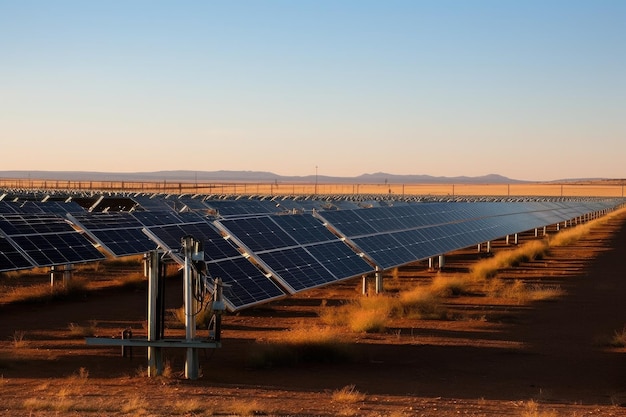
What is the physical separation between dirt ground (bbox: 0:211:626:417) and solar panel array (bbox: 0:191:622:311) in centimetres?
121

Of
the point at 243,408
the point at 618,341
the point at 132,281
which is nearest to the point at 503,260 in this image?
the point at 132,281

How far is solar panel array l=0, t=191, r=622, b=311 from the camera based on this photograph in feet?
66.7

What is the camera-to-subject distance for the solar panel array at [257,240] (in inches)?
800

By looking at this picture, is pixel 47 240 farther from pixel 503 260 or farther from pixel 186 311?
pixel 503 260

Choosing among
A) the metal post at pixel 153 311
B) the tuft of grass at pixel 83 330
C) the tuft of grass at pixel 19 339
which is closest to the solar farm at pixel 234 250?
the metal post at pixel 153 311

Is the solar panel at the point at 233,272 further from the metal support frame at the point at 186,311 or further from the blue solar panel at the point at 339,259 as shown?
the blue solar panel at the point at 339,259

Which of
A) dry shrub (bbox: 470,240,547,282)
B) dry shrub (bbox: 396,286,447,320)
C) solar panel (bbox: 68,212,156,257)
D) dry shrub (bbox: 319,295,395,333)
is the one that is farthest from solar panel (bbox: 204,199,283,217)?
dry shrub (bbox: 396,286,447,320)

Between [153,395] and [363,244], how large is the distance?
15.4 meters

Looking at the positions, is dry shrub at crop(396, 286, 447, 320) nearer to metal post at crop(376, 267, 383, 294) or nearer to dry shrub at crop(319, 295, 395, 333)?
dry shrub at crop(319, 295, 395, 333)

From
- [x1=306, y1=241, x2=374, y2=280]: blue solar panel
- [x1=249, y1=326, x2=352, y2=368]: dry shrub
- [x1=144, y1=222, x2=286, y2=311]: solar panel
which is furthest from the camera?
[x1=306, y1=241, x2=374, y2=280]: blue solar panel

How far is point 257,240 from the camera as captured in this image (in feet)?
73.7

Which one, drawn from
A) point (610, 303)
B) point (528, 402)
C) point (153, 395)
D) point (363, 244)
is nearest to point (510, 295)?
point (610, 303)

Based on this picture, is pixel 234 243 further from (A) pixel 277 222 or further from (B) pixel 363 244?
(B) pixel 363 244

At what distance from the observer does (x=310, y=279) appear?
21766mm
